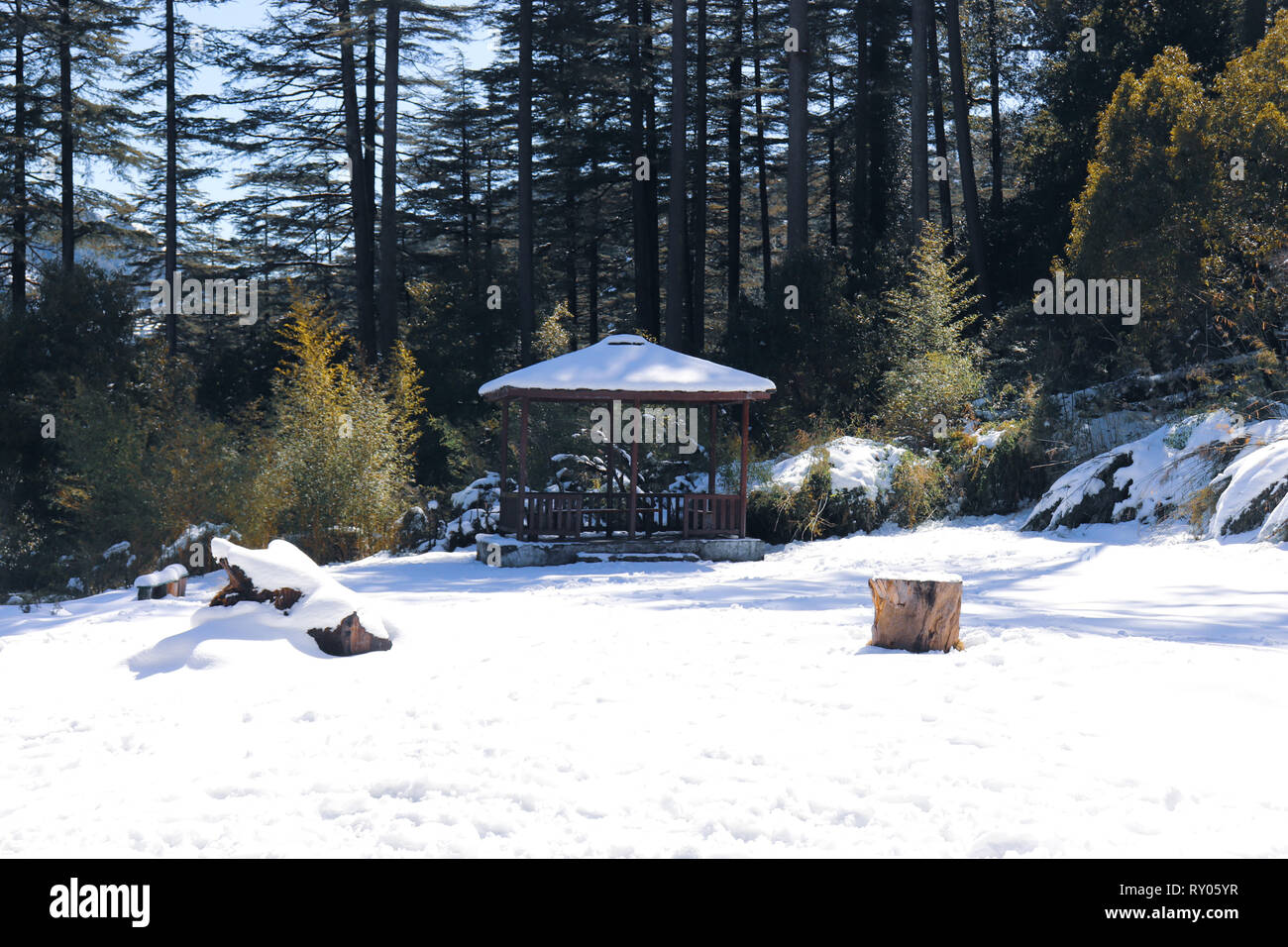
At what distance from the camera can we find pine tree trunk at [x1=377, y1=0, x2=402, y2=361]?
68.1ft

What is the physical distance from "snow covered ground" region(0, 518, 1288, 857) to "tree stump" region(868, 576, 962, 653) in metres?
0.18

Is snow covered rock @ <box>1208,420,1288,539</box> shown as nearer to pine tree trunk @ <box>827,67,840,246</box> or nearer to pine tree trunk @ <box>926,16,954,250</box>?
pine tree trunk @ <box>926,16,954,250</box>

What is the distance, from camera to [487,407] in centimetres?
2191

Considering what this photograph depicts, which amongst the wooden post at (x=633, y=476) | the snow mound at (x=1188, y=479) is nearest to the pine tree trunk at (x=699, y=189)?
the wooden post at (x=633, y=476)

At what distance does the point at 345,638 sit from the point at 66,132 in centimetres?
2040

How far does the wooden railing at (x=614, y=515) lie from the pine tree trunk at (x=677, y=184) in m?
5.79

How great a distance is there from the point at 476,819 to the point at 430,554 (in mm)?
10349

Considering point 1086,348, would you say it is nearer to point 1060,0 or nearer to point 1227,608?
point 1060,0

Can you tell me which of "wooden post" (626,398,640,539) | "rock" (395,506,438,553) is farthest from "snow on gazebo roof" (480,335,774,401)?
"rock" (395,506,438,553)

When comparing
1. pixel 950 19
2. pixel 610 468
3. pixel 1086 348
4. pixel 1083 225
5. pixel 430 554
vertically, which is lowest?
pixel 430 554

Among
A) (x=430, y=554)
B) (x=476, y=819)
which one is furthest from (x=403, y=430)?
(x=476, y=819)

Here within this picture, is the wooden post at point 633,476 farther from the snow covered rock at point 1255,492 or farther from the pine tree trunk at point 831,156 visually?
the pine tree trunk at point 831,156

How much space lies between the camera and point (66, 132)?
21297 mm

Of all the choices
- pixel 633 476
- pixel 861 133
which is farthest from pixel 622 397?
pixel 861 133
